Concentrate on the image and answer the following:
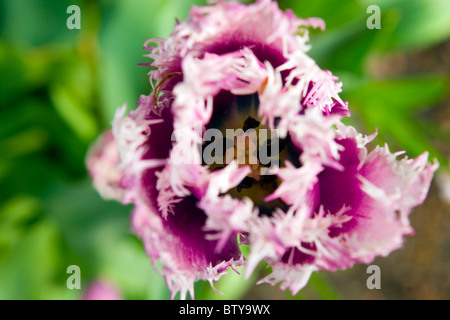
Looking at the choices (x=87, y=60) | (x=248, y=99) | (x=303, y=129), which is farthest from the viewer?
(x=87, y=60)

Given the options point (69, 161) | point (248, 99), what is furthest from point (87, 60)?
point (248, 99)

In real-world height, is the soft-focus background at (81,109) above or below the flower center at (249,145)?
above

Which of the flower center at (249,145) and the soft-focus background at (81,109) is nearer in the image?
the flower center at (249,145)

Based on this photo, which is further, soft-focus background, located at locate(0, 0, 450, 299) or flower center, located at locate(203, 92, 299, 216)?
soft-focus background, located at locate(0, 0, 450, 299)

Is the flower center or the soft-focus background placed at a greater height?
the soft-focus background

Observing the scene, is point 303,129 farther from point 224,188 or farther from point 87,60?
point 87,60

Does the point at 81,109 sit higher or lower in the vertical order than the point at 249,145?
higher

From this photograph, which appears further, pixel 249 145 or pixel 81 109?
pixel 81 109
